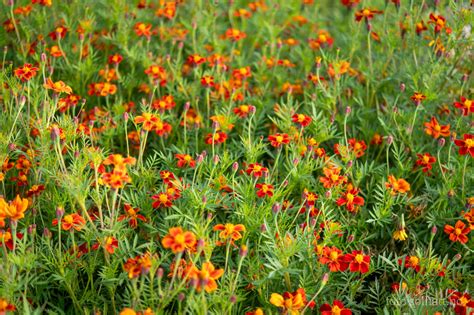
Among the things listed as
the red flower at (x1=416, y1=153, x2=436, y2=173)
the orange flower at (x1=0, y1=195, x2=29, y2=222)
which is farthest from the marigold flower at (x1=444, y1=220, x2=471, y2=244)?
the orange flower at (x1=0, y1=195, x2=29, y2=222)

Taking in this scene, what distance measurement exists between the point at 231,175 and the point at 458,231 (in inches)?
31.8

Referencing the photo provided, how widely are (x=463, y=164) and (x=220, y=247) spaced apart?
984 mm

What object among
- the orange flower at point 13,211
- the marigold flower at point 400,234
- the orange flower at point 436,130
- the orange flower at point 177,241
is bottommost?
the marigold flower at point 400,234

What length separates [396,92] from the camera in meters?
2.94

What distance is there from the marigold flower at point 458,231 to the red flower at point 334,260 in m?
0.43

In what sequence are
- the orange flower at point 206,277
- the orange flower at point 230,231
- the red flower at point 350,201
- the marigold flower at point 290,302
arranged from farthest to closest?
the red flower at point 350,201
the orange flower at point 230,231
the marigold flower at point 290,302
the orange flower at point 206,277

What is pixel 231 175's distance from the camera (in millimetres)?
2289

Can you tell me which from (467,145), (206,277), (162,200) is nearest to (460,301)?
(467,145)

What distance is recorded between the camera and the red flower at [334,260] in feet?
6.31

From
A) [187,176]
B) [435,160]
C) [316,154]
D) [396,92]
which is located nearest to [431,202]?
[435,160]

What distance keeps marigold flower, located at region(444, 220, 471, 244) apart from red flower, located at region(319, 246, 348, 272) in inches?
17.1

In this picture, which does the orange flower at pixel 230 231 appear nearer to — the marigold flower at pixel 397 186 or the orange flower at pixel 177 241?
the orange flower at pixel 177 241

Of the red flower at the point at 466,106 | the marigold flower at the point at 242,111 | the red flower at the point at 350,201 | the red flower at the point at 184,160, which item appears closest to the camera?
the red flower at the point at 350,201

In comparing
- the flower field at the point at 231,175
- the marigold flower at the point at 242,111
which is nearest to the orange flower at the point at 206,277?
the flower field at the point at 231,175
